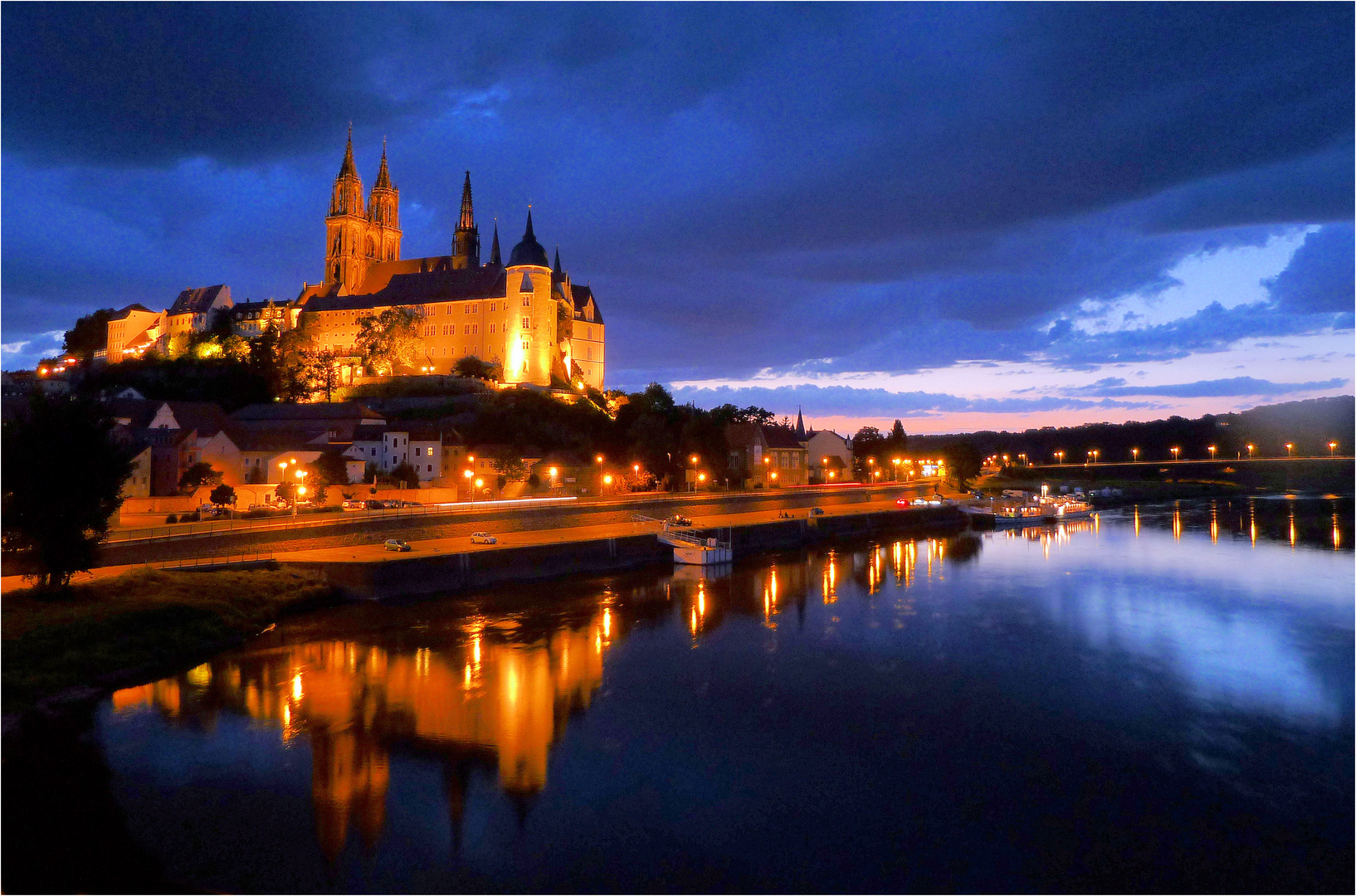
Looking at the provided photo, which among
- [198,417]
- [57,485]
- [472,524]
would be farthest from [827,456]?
[57,485]

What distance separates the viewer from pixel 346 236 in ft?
375

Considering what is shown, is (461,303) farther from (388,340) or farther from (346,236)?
(346,236)

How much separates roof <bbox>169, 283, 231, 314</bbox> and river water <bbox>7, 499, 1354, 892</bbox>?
89173 millimetres

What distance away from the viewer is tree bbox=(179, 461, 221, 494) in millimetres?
45991

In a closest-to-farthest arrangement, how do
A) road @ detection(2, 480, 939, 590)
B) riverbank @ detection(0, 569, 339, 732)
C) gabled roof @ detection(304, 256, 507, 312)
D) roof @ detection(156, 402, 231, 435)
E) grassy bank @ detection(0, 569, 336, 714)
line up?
riverbank @ detection(0, 569, 339, 732) < grassy bank @ detection(0, 569, 336, 714) < road @ detection(2, 480, 939, 590) < roof @ detection(156, 402, 231, 435) < gabled roof @ detection(304, 256, 507, 312)

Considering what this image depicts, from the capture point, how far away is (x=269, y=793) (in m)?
14.4

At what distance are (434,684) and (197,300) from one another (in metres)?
101

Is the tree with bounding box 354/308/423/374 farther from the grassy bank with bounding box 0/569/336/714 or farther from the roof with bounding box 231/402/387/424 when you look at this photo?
the grassy bank with bounding box 0/569/336/714

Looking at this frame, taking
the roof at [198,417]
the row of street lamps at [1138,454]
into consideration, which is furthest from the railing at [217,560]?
the row of street lamps at [1138,454]

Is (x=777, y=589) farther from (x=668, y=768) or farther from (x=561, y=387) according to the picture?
(x=561, y=387)

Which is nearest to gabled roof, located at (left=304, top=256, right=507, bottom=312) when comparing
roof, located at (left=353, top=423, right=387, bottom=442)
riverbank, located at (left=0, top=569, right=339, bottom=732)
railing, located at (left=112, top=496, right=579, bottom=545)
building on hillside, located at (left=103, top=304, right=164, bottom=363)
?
building on hillside, located at (left=103, top=304, right=164, bottom=363)

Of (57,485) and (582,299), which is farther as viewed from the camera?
(582,299)

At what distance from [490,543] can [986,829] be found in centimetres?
2767

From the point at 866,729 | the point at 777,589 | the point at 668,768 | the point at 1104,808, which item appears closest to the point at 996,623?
the point at 777,589
